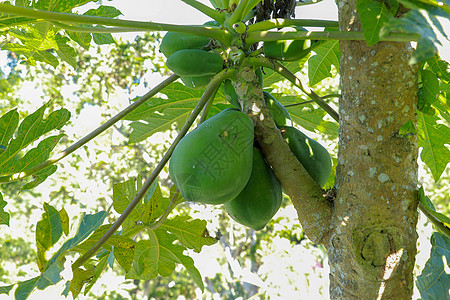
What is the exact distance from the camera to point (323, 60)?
1.68 metres

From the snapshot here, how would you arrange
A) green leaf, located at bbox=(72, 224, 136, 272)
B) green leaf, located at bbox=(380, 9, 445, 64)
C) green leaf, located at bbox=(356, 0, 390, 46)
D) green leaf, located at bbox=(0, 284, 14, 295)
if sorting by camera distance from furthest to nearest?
green leaf, located at bbox=(72, 224, 136, 272), green leaf, located at bbox=(0, 284, 14, 295), green leaf, located at bbox=(356, 0, 390, 46), green leaf, located at bbox=(380, 9, 445, 64)

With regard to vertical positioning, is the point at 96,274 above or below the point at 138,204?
below

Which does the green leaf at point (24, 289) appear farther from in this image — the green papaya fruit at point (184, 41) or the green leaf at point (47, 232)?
the green papaya fruit at point (184, 41)

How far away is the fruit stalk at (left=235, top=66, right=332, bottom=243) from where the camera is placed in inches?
41.9

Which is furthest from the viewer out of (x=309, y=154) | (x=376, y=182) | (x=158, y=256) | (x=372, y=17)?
(x=158, y=256)

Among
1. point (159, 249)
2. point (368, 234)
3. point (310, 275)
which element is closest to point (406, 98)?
point (368, 234)

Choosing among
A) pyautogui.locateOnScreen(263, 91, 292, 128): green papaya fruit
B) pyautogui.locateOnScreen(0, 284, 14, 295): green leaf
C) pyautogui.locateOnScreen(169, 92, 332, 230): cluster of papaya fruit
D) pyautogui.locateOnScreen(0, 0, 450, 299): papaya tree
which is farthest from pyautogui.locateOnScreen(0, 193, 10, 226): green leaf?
pyautogui.locateOnScreen(263, 91, 292, 128): green papaya fruit

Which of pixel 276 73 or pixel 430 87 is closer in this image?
pixel 430 87

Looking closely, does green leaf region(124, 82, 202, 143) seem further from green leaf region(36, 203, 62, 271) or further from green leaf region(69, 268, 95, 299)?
green leaf region(69, 268, 95, 299)

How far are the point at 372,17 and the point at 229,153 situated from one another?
0.42 meters

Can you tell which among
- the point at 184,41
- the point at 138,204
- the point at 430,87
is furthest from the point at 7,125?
the point at 430,87

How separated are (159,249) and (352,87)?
93 centimetres

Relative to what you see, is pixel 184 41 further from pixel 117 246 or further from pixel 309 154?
pixel 117 246

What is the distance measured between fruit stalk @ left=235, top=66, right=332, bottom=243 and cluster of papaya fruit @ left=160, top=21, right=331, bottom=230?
1.6 inches
